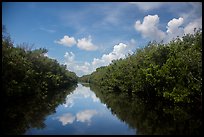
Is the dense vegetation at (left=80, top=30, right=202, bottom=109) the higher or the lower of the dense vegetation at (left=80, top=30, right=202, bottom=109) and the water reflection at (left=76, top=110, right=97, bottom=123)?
the higher

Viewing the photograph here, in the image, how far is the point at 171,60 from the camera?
105 feet

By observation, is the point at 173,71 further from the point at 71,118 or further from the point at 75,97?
the point at 75,97

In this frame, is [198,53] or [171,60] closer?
[198,53]

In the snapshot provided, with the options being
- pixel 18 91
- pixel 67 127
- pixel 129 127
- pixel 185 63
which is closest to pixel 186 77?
pixel 185 63

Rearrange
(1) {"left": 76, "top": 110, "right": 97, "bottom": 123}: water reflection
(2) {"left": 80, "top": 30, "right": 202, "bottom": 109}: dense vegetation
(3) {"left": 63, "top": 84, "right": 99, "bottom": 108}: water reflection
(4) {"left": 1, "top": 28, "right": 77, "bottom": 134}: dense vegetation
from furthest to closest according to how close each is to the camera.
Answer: (3) {"left": 63, "top": 84, "right": 99, "bottom": 108}: water reflection
(2) {"left": 80, "top": 30, "right": 202, "bottom": 109}: dense vegetation
(1) {"left": 76, "top": 110, "right": 97, "bottom": 123}: water reflection
(4) {"left": 1, "top": 28, "right": 77, "bottom": 134}: dense vegetation

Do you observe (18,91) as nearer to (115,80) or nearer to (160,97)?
(160,97)

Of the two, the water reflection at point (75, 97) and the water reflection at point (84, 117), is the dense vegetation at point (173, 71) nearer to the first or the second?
the water reflection at point (75, 97)

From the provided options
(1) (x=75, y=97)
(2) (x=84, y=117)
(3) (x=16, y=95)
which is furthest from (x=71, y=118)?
(1) (x=75, y=97)

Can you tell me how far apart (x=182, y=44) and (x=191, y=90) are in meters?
9.85

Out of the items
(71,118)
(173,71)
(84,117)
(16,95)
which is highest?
(173,71)

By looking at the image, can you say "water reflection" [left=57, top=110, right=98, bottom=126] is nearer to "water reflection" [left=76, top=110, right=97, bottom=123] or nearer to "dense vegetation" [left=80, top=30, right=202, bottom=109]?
"water reflection" [left=76, top=110, right=97, bottom=123]

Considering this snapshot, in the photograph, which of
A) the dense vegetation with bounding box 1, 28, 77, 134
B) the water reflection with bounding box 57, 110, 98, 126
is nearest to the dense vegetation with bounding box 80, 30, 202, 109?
the water reflection with bounding box 57, 110, 98, 126

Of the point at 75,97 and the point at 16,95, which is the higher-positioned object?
the point at 75,97

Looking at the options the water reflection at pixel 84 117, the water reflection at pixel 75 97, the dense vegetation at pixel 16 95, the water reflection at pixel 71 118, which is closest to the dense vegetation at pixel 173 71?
the water reflection at pixel 75 97
